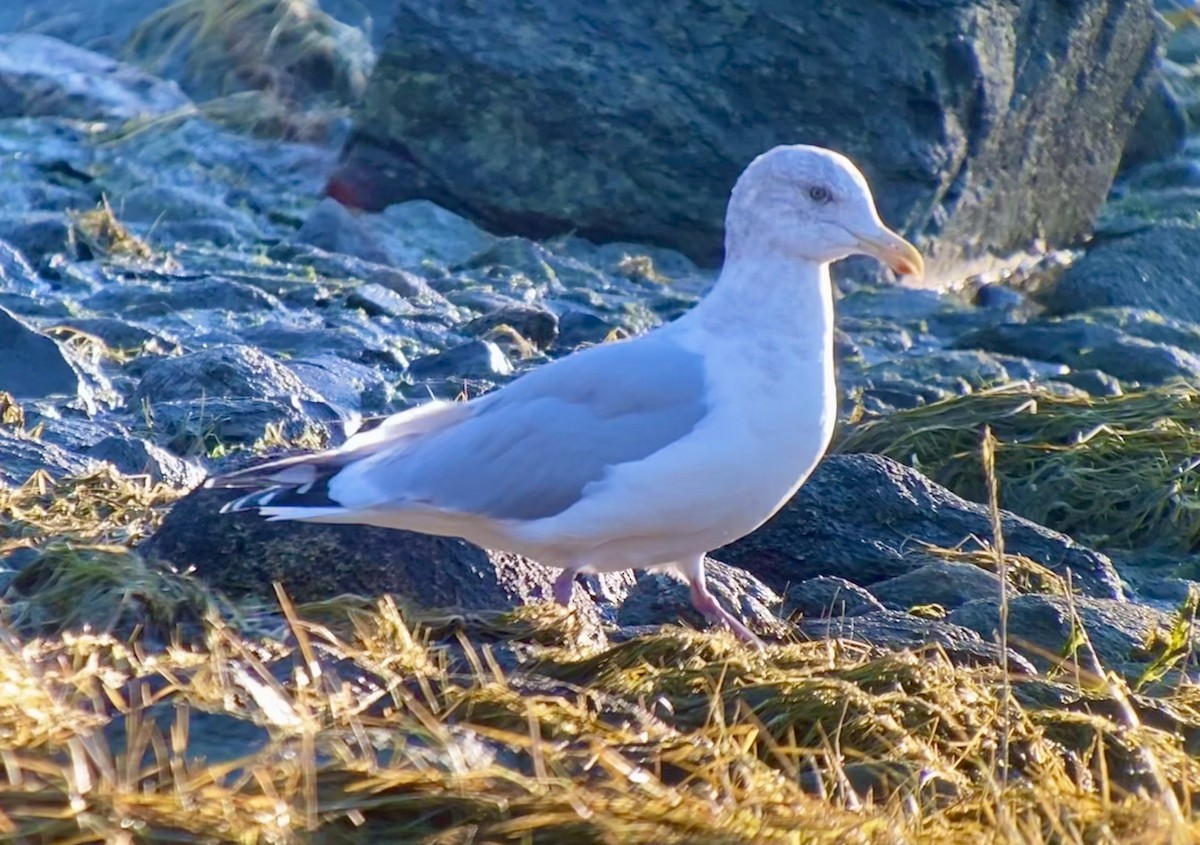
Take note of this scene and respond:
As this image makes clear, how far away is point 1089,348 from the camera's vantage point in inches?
431

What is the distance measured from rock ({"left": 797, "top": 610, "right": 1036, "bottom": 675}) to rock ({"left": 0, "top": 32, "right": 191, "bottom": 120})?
1007 cm

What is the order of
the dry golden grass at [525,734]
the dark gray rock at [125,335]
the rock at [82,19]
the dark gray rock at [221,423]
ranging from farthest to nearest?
the rock at [82,19], the dark gray rock at [125,335], the dark gray rock at [221,423], the dry golden grass at [525,734]

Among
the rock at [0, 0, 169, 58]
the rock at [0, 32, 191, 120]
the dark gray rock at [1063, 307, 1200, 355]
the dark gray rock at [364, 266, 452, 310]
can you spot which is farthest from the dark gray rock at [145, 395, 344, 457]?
the rock at [0, 0, 169, 58]

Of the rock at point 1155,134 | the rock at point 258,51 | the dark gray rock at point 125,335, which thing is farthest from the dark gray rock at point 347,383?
the rock at point 1155,134

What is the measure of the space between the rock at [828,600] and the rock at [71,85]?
9.59m

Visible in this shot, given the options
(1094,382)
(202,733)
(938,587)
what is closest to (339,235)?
(1094,382)

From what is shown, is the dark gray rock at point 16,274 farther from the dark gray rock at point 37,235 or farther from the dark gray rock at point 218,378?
the dark gray rock at point 218,378

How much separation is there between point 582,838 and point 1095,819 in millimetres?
843

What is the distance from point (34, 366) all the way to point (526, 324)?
2.59 m

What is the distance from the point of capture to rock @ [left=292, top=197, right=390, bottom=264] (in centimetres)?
1162

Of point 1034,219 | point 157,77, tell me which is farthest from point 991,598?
point 157,77

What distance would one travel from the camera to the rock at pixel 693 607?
17.1ft

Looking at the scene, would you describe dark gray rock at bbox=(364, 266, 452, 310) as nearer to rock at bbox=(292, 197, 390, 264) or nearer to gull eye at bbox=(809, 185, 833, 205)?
rock at bbox=(292, 197, 390, 264)

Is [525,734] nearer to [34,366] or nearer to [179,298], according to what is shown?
[34,366]
